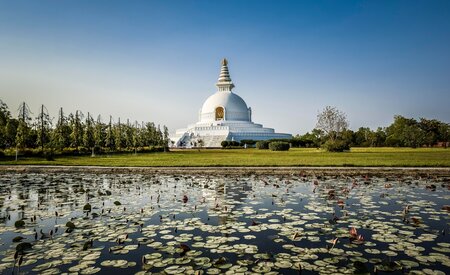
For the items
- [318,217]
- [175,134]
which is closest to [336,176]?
[318,217]

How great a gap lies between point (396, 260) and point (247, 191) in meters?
7.70

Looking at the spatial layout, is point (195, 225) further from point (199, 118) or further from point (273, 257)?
point (199, 118)

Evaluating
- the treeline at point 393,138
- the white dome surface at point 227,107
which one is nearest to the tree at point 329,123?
the treeline at point 393,138

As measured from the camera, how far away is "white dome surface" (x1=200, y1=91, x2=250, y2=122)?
3410 inches

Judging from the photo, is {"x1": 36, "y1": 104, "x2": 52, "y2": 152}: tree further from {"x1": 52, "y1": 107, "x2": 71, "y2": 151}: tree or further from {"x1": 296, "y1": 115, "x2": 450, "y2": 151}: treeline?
{"x1": 296, "y1": 115, "x2": 450, "y2": 151}: treeline

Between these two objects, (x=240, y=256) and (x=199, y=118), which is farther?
(x=199, y=118)

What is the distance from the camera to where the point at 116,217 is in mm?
8688

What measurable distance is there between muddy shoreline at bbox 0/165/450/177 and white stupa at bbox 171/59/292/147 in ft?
152

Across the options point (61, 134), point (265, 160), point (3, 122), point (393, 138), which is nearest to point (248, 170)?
point (265, 160)

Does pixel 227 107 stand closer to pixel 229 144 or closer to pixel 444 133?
pixel 229 144

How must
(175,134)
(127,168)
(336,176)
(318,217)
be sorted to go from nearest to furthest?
(318,217), (336,176), (127,168), (175,134)

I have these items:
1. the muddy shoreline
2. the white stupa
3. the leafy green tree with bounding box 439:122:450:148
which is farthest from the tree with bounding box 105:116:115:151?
the leafy green tree with bounding box 439:122:450:148

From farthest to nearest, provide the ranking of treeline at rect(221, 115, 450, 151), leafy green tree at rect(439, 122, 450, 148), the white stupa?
leafy green tree at rect(439, 122, 450, 148), the white stupa, treeline at rect(221, 115, 450, 151)

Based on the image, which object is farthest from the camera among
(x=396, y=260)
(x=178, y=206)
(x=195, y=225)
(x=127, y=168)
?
(x=127, y=168)
